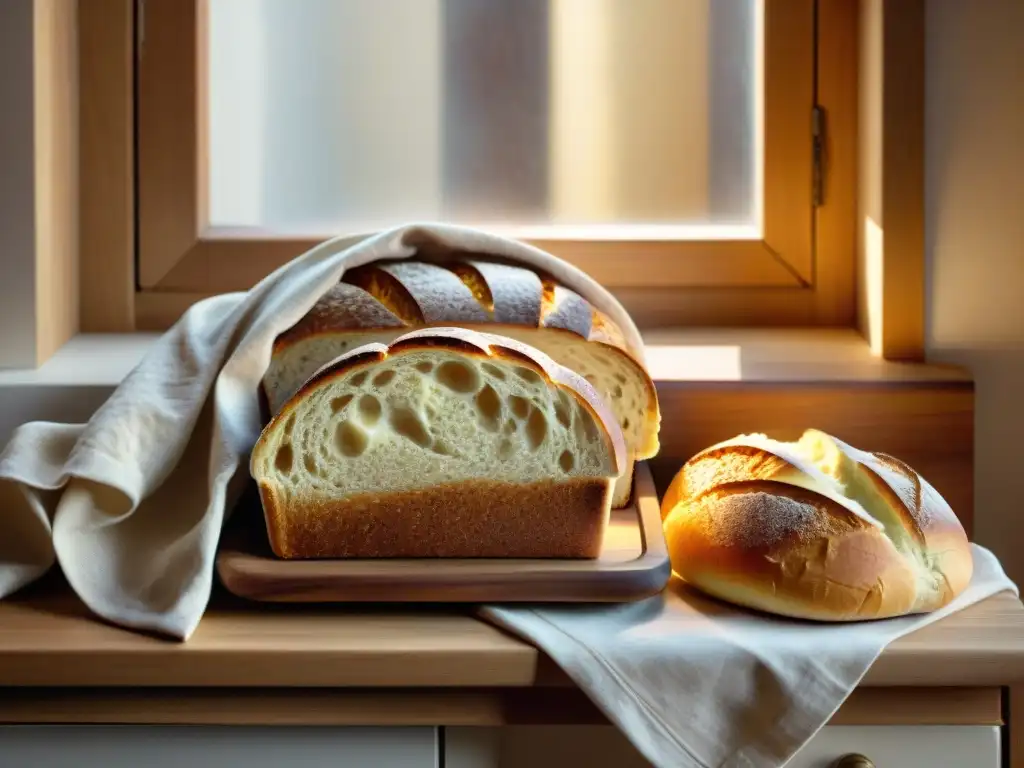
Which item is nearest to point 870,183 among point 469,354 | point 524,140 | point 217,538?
point 524,140

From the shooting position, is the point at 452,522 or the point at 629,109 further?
the point at 629,109

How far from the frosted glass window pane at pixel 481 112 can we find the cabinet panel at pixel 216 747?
2.58ft

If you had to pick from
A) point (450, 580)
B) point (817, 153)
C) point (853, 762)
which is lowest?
point (853, 762)

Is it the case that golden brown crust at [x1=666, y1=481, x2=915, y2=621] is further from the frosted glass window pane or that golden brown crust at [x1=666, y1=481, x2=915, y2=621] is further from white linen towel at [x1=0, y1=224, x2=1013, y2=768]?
the frosted glass window pane

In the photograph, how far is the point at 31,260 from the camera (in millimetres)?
1244

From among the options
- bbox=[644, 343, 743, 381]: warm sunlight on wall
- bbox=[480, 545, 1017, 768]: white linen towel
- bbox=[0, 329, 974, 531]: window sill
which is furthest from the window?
bbox=[480, 545, 1017, 768]: white linen towel

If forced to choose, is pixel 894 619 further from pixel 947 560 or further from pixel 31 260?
pixel 31 260

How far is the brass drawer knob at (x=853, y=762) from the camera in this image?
0.80m

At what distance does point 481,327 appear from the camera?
3.26 ft

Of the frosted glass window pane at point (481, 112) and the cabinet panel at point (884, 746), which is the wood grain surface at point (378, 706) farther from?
the frosted glass window pane at point (481, 112)

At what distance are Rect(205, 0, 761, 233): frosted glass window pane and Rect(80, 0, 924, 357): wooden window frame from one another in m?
0.05

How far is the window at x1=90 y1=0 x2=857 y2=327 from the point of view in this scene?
4.58ft

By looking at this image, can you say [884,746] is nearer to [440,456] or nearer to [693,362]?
[440,456]

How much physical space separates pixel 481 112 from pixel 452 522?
728 mm
